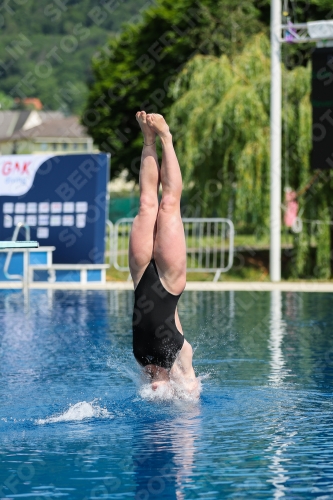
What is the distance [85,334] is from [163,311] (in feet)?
16.6

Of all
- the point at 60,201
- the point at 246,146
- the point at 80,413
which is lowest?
the point at 80,413

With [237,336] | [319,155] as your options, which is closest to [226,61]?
[319,155]

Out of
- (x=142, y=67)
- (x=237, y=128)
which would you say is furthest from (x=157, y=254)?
(x=142, y=67)

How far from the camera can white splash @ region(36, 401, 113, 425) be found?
22.6ft

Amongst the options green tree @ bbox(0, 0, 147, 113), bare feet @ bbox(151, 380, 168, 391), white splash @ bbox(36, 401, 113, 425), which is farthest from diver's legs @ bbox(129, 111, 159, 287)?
Answer: green tree @ bbox(0, 0, 147, 113)

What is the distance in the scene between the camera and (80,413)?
707 centimetres

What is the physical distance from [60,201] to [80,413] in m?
13.5

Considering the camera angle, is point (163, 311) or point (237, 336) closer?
point (163, 311)

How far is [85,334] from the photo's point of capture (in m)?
12.0

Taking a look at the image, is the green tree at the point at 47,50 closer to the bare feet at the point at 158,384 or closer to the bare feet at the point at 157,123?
the bare feet at the point at 157,123

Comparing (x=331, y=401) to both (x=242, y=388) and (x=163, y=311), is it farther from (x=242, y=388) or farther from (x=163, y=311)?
(x=163, y=311)

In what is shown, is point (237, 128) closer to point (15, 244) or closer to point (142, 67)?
point (15, 244)

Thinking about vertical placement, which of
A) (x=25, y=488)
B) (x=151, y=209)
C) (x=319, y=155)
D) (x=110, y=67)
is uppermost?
(x=110, y=67)

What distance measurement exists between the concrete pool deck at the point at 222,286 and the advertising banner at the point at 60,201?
2.46 feet
